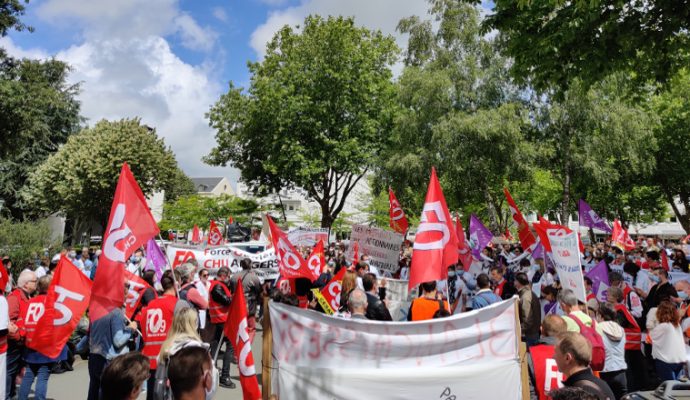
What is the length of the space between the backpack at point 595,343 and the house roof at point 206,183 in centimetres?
9809

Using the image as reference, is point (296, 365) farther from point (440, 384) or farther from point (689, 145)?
point (689, 145)

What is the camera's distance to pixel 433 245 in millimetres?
6844

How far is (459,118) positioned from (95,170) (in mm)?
26576

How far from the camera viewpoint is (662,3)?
8508mm

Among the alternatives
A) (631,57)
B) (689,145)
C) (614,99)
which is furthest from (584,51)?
(689,145)

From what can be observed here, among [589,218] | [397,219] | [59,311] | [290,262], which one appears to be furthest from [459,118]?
[59,311]

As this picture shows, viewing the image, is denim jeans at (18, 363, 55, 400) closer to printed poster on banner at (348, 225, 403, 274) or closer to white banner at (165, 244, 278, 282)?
white banner at (165, 244, 278, 282)

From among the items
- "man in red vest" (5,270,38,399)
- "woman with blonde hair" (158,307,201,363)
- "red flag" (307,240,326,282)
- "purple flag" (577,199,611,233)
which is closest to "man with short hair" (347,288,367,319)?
"woman with blonde hair" (158,307,201,363)

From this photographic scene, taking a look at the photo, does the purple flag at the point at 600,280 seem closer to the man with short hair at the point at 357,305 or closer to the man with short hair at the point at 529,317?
the man with short hair at the point at 529,317

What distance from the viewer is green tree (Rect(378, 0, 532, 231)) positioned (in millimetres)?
23516

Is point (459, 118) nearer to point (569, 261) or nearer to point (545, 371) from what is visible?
point (569, 261)

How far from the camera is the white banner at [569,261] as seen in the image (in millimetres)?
7328

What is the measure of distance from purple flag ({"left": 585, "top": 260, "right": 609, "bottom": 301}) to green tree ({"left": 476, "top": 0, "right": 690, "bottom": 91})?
3.57m

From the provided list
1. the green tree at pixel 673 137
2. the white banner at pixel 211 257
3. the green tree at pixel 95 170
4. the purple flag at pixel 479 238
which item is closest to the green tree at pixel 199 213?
the green tree at pixel 95 170
